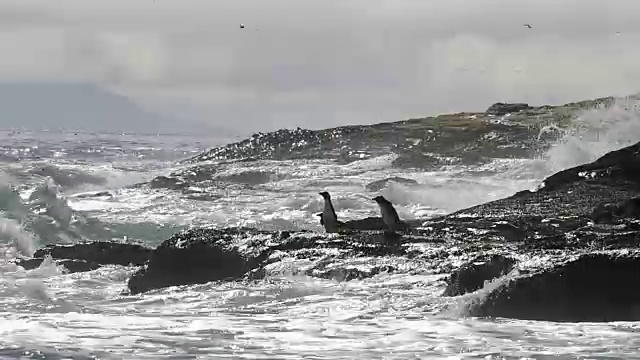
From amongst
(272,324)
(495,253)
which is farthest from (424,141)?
(272,324)

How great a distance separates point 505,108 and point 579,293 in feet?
366

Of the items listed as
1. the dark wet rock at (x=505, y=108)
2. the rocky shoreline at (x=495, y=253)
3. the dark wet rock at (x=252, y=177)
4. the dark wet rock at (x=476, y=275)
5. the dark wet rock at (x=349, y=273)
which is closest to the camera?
the rocky shoreline at (x=495, y=253)

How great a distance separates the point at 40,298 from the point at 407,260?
6.77m

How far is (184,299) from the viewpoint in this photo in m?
17.6

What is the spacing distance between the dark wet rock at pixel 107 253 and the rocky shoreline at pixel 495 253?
0.04 m

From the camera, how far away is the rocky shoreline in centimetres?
1347

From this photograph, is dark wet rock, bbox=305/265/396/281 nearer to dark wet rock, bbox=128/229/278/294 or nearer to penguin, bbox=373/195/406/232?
dark wet rock, bbox=128/229/278/294

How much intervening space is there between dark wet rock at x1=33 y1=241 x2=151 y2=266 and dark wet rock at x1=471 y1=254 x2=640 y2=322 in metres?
14.5

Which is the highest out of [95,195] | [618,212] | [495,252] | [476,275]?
[95,195]

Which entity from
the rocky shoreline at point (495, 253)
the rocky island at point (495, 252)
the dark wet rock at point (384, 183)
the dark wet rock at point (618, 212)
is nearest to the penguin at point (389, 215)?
the rocky island at point (495, 252)

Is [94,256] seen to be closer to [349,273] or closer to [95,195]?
[349,273]

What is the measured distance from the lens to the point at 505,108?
123250 mm

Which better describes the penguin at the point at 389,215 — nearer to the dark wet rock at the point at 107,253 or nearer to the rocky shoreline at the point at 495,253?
the rocky shoreline at the point at 495,253

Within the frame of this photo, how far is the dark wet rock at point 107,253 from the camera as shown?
88.1ft
